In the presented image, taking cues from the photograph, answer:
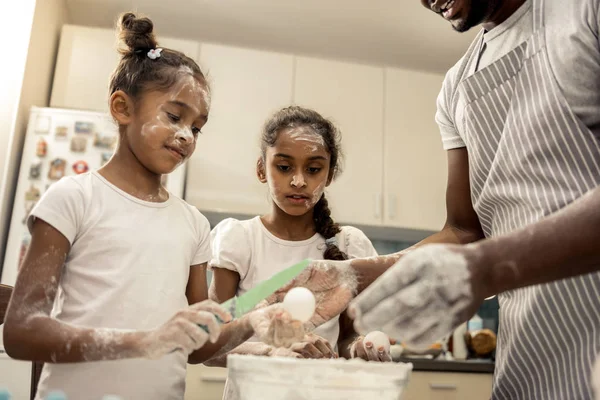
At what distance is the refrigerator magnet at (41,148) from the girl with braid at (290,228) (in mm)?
1404

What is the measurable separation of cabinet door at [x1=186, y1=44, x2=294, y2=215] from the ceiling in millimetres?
152

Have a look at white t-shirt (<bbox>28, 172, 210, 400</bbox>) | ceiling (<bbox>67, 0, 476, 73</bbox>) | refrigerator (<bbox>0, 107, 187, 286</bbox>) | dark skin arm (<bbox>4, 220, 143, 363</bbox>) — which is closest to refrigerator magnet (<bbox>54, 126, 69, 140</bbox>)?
refrigerator (<bbox>0, 107, 187, 286</bbox>)

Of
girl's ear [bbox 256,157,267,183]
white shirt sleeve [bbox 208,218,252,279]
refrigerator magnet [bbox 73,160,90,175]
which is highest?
refrigerator magnet [bbox 73,160,90,175]

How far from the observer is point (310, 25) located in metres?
3.03

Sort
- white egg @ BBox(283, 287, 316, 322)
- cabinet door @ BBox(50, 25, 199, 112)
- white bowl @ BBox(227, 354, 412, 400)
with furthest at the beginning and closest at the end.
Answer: cabinet door @ BBox(50, 25, 199, 112) < white egg @ BBox(283, 287, 316, 322) < white bowl @ BBox(227, 354, 412, 400)

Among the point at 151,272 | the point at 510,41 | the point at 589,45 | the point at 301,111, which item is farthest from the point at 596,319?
the point at 301,111

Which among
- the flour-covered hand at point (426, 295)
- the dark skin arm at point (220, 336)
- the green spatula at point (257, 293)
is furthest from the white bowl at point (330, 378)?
the dark skin arm at point (220, 336)

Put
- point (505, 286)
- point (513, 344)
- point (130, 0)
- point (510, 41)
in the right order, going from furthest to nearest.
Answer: point (130, 0) < point (510, 41) < point (513, 344) < point (505, 286)

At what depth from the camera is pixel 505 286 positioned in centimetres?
65

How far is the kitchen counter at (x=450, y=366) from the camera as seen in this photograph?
8.50ft

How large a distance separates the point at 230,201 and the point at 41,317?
204 centimetres

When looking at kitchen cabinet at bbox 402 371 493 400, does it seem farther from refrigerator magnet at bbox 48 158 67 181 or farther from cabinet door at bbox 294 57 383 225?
refrigerator magnet at bbox 48 158 67 181

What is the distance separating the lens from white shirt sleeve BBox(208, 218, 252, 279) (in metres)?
1.37

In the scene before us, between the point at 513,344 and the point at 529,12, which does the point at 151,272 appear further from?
the point at 529,12
